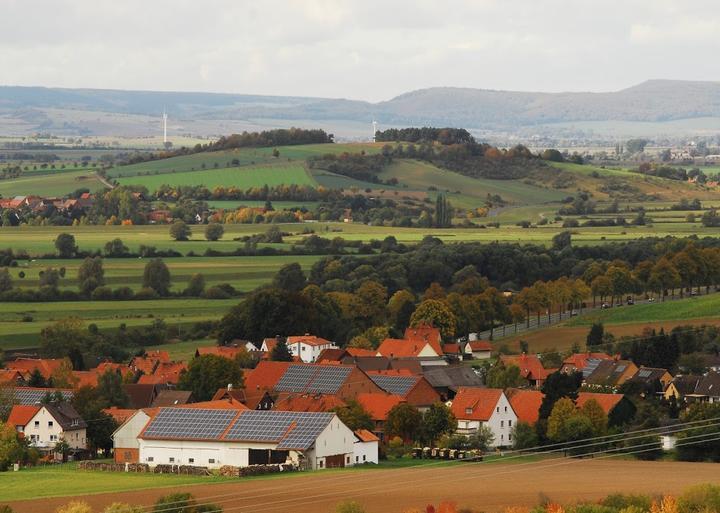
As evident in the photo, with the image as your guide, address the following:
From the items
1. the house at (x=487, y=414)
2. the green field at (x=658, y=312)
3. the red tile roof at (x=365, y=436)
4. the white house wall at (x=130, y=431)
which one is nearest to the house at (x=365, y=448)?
the red tile roof at (x=365, y=436)

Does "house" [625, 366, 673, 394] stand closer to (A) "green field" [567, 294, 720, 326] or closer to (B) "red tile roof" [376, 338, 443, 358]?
(B) "red tile roof" [376, 338, 443, 358]

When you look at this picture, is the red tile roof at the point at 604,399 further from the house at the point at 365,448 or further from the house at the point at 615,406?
the house at the point at 365,448

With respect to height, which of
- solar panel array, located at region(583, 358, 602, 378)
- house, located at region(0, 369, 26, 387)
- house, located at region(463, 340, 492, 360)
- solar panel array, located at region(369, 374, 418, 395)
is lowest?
house, located at region(463, 340, 492, 360)

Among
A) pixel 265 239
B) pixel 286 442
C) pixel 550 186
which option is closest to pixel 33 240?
pixel 265 239

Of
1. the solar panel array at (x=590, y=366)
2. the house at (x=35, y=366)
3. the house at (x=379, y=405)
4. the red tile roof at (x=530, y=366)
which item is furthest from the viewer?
the red tile roof at (x=530, y=366)

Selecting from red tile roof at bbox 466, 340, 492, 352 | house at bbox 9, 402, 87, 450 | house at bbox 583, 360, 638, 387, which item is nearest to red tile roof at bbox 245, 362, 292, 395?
house at bbox 9, 402, 87, 450

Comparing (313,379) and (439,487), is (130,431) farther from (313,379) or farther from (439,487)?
(313,379)
